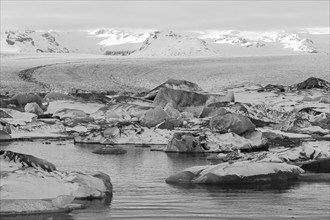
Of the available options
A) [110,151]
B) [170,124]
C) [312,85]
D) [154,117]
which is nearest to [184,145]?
[110,151]

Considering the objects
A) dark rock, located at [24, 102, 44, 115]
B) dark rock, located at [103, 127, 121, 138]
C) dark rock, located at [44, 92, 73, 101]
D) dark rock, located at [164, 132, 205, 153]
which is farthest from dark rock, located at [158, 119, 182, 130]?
dark rock, located at [44, 92, 73, 101]

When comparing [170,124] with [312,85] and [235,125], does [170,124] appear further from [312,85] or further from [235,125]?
[312,85]

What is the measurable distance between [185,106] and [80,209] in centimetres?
1329

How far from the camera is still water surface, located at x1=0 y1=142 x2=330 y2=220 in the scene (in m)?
7.63

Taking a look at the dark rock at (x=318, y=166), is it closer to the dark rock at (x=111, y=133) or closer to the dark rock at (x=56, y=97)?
the dark rock at (x=111, y=133)

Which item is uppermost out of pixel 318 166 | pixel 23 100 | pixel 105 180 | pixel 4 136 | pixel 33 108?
pixel 23 100

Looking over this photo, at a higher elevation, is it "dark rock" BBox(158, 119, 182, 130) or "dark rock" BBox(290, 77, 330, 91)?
"dark rock" BBox(290, 77, 330, 91)

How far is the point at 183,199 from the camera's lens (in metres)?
8.55

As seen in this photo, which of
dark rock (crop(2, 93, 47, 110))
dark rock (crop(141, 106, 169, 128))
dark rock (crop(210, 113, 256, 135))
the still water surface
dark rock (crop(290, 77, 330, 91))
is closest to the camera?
the still water surface

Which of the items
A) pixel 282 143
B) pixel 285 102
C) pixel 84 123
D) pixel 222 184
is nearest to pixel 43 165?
pixel 222 184

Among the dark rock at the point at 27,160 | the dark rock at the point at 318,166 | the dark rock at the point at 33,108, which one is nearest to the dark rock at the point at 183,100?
the dark rock at the point at 33,108

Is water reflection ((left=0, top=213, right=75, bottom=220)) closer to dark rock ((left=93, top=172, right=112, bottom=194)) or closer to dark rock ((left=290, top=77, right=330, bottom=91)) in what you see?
dark rock ((left=93, top=172, right=112, bottom=194))

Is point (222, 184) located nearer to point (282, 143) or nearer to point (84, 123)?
point (282, 143)

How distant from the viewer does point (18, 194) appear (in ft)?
23.8
